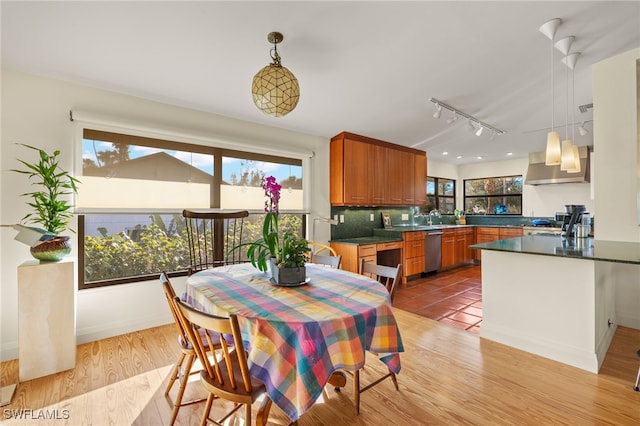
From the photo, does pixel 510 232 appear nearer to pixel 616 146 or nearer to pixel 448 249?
pixel 448 249

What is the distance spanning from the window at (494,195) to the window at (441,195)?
361 millimetres

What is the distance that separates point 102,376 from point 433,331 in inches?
111

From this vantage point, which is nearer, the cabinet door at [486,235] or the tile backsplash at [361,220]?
the tile backsplash at [361,220]

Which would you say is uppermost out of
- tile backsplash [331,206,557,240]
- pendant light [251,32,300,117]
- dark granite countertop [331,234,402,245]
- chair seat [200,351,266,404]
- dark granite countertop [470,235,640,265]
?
pendant light [251,32,300,117]

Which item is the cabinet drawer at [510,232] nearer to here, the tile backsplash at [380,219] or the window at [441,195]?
the tile backsplash at [380,219]

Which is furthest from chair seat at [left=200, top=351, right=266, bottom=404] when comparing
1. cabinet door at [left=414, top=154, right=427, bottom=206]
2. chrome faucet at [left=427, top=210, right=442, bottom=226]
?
chrome faucet at [left=427, top=210, right=442, bottom=226]

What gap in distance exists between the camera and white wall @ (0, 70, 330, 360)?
7.72 ft

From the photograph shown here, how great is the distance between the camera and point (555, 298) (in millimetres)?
2350

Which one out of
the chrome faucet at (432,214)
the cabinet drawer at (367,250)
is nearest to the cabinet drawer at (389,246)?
the cabinet drawer at (367,250)

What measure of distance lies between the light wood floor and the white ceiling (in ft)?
7.95

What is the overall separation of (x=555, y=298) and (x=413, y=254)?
2.57 metres

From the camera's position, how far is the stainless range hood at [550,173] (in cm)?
543

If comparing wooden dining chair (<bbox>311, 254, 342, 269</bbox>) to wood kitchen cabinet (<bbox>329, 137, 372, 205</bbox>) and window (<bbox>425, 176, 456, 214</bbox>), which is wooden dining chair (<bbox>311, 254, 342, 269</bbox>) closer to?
wood kitchen cabinet (<bbox>329, 137, 372, 205</bbox>)

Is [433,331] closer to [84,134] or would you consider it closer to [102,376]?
[102,376]
